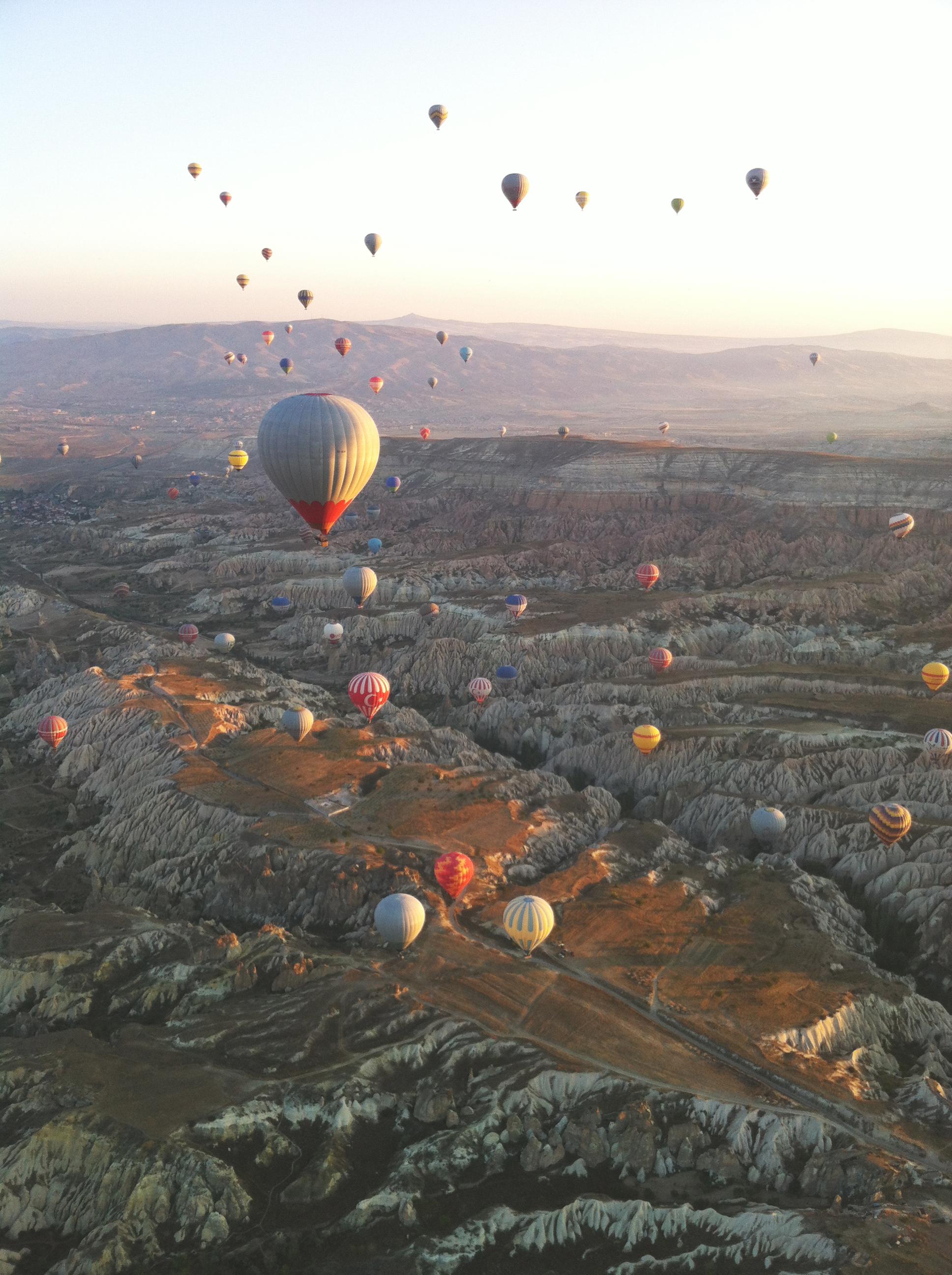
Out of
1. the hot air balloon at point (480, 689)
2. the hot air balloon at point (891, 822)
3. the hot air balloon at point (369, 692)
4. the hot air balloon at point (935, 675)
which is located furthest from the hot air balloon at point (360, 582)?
the hot air balloon at point (891, 822)

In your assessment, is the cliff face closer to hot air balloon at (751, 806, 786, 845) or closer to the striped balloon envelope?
hot air balloon at (751, 806, 786, 845)

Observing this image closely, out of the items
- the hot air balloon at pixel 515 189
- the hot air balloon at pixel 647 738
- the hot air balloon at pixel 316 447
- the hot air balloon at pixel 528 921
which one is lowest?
the hot air balloon at pixel 647 738

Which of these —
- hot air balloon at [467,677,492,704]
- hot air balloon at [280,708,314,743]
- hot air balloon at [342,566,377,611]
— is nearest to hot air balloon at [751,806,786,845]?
hot air balloon at [467,677,492,704]

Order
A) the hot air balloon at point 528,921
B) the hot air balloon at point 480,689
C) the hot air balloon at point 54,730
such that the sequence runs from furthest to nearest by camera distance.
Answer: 1. the hot air balloon at point 480,689
2. the hot air balloon at point 54,730
3. the hot air balloon at point 528,921

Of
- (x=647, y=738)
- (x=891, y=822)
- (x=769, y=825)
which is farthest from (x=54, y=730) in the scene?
(x=891, y=822)

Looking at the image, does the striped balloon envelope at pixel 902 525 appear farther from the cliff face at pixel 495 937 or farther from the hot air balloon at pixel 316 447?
the hot air balloon at pixel 316 447

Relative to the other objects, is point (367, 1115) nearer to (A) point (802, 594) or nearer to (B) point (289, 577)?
(A) point (802, 594)

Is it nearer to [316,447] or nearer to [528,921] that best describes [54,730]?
[316,447]
